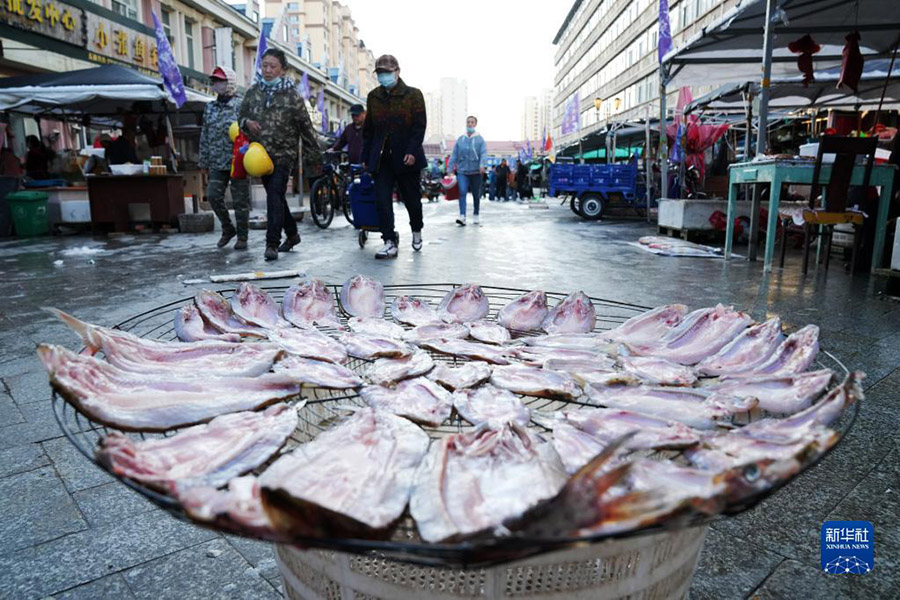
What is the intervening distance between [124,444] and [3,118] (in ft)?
57.1

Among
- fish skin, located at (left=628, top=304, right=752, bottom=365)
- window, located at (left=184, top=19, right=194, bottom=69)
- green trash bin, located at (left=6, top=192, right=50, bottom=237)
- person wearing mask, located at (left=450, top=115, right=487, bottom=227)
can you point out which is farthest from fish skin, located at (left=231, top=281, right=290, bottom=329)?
window, located at (left=184, top=19, right=194, bottom=69)

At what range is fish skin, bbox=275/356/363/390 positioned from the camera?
1.44 meters

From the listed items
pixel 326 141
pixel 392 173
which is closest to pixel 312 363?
pixel 392 173

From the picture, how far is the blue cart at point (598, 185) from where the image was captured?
14172 mm

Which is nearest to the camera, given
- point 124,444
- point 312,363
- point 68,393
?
point 124,444

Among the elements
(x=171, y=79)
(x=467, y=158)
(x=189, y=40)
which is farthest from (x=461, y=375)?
(x=189, y=40)

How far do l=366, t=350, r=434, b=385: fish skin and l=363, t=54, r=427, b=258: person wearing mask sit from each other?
4.92 meters

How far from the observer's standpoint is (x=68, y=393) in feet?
3.67

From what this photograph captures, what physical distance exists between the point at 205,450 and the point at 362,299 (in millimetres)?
1338

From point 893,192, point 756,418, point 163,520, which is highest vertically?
point 893,192

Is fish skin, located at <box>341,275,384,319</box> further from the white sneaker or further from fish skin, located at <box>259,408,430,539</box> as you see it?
the white sneaker

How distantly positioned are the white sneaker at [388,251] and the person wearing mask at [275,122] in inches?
47.1

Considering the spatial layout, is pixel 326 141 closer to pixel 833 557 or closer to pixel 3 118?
pixel 3 118

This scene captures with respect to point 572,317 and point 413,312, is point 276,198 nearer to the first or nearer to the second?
point 413,312
